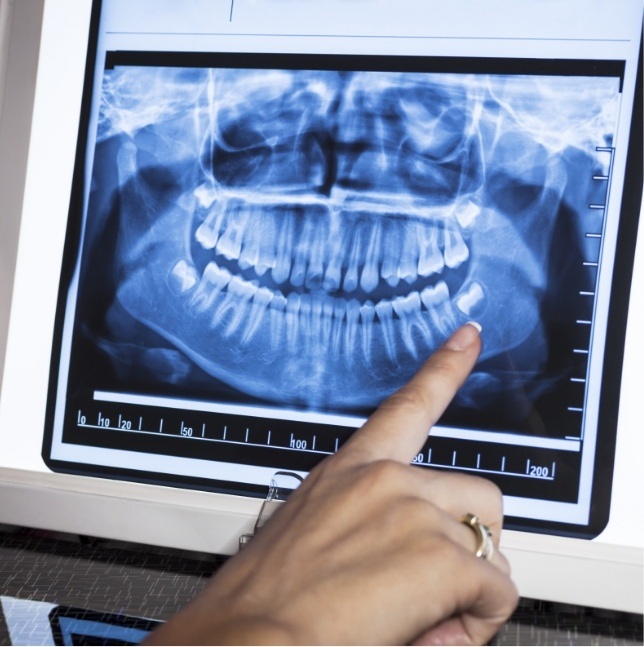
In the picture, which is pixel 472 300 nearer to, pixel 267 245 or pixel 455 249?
pixel 455 249

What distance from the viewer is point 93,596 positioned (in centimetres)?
86

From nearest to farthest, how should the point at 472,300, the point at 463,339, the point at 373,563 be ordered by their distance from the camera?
the point at 373,563
the point at 463,339
the point at 472,300

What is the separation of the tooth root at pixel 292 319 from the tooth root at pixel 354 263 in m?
0.06

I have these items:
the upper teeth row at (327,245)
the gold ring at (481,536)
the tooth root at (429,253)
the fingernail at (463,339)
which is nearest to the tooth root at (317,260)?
the upper teeth row at (327,245)

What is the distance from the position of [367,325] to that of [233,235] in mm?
184

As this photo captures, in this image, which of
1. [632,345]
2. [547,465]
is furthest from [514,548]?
[632,345]

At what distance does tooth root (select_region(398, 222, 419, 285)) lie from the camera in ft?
2.86

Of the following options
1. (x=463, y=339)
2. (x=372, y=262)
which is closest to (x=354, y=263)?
(x=372, y=262)

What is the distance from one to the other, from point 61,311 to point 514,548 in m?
0.57

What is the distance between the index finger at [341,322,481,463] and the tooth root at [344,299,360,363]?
28 centimetres

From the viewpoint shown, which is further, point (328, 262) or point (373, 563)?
point (328, 262)

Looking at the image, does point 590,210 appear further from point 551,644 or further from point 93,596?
point 93,596

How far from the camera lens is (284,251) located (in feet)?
2.99

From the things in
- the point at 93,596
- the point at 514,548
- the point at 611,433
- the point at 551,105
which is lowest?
the point at 93,596
